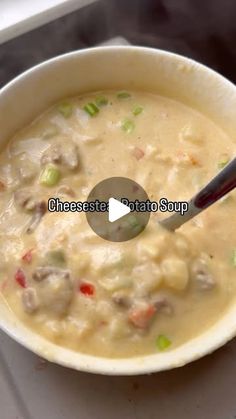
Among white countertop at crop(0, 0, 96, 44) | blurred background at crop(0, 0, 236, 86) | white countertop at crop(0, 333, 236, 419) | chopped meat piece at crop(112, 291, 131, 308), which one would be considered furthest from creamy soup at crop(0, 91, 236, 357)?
blurred background at crop(0, 0, 236, 86)

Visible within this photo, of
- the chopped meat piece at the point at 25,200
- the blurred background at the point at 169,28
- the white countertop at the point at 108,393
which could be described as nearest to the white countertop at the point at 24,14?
the blurred background at the point at 169,28

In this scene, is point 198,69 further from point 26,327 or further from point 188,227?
point 26,327

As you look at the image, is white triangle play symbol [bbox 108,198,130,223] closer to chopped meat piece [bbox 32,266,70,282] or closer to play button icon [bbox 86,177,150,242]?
play button icon [bbox 86,177,150,242]

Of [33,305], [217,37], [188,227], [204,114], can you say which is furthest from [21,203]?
[217,37]

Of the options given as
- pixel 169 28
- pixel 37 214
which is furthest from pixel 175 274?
pixel 169 28

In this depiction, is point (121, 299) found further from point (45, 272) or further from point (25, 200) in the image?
point (25, 200)

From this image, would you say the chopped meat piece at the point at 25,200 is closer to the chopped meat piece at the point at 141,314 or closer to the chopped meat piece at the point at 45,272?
the chopped meat piece at the point at 45,272
